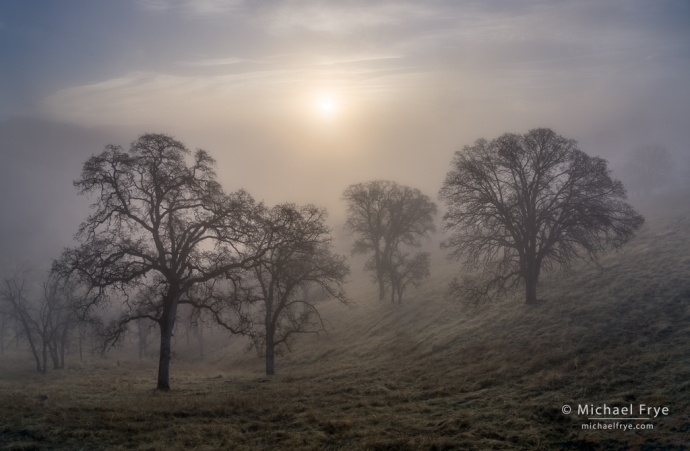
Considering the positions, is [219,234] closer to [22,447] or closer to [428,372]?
[22,447]

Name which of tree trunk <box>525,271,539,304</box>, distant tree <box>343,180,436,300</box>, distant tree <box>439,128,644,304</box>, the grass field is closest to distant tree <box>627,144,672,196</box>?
distant tree <box>343,180,436,300</box>

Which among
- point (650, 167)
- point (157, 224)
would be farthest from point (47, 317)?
point (650, 167)

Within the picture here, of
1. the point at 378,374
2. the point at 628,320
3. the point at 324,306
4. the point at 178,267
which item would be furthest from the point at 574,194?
the point at 324,306

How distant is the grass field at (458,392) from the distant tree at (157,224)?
15.2 ft

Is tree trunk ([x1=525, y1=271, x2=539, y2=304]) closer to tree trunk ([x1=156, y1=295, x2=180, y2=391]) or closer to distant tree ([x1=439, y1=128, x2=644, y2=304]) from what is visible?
distant tree ([x1=439, y1=128, x2=644, y2=304])

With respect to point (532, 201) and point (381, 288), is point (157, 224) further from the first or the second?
point (381, 288)

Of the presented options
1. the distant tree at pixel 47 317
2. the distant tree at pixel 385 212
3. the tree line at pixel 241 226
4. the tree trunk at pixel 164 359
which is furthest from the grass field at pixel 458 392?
the distant tree at pixel 47 317

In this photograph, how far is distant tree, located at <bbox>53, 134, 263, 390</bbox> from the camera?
16.1 meters

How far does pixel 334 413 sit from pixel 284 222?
9378 mm

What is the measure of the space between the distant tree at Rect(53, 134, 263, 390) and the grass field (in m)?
4.62

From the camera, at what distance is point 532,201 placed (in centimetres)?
2330

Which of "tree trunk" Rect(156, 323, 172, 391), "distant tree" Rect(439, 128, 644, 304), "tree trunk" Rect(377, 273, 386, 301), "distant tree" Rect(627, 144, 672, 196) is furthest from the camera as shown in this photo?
"distant tree" Rect(627, 144, 672, 196)

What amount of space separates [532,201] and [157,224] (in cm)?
2150

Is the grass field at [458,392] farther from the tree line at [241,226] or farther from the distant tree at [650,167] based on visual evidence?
the distant tree at [650,167]
